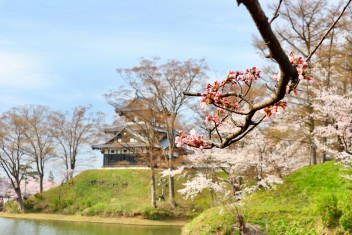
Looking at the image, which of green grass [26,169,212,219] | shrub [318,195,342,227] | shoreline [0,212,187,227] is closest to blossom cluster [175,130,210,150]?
shrub [318,195,342,227]

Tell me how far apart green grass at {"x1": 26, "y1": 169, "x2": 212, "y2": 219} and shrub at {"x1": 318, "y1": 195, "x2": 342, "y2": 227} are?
1638 centimetres

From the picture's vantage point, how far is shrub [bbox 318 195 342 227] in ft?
34.8

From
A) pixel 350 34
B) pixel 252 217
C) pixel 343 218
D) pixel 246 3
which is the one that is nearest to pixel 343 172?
pixel 252 217

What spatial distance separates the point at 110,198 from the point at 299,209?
23.4 meters

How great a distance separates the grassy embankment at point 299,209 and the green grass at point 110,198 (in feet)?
37.8

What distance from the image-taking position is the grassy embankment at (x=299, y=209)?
423 inches

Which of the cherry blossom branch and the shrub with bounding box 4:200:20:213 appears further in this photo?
the shrub with bounding box 4:200:20:213

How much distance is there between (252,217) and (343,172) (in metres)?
5.15

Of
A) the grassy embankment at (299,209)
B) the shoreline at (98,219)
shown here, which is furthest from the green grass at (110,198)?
the grassy embankment at (299,209)

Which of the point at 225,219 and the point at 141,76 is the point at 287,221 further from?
the point at 141,76

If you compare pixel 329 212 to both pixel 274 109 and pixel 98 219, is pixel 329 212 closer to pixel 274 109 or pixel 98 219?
pixel 274 109

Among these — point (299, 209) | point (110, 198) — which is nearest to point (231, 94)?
point (299, 209)

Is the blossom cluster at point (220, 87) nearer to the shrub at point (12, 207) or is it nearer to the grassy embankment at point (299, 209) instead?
the grassy embankment at point (299, 209)

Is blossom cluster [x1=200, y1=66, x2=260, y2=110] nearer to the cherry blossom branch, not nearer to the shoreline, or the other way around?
the cherry blossom branch
